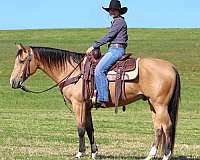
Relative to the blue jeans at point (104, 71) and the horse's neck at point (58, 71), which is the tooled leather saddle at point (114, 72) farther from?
the horse's neck at point (58, 71)

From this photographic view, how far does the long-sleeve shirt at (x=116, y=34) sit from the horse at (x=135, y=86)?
602 mm

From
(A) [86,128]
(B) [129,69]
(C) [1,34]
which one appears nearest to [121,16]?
(B) [129,69]

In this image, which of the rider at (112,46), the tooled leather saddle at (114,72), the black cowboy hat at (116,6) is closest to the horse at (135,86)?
the tooled leather saddle at (114,72)

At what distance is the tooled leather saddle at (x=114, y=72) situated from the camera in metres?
11.8

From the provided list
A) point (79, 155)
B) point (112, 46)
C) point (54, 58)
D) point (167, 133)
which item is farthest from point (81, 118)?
point (167, 133)

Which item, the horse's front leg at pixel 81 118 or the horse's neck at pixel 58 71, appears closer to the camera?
the horse's front leg at pixel 81 118

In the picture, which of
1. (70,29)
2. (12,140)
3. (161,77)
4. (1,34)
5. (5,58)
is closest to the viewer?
(161,77)

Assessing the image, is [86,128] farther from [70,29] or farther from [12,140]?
[70,29]

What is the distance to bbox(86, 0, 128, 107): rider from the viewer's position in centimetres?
1182

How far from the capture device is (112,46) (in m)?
12.0

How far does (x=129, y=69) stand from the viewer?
38.7ft

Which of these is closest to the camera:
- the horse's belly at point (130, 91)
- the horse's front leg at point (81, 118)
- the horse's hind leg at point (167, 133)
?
the horse's hind leg at point (167, 133)

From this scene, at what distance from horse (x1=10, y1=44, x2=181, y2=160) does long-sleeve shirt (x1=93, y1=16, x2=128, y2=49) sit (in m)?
0.60

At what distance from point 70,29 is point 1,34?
1056 cm
